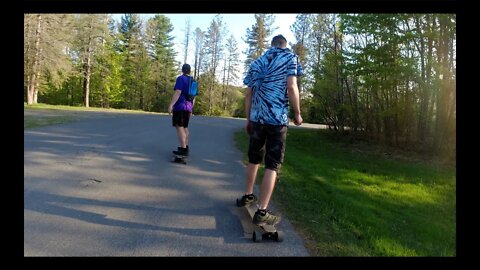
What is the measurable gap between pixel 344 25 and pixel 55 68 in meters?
21.9

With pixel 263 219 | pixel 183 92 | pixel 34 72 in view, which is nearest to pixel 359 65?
pixel 183 92

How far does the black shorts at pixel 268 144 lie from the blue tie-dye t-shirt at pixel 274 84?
0.08 m

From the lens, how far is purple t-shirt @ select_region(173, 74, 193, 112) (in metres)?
6.27

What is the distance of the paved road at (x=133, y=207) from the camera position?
288cm

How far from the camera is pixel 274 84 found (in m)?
3.57

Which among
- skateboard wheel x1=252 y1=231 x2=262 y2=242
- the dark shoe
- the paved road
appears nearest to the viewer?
the paved road

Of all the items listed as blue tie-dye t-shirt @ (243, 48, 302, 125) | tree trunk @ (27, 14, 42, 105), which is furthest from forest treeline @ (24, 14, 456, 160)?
blue tie-dye t-shirt @ (243, 48, 302, 125)

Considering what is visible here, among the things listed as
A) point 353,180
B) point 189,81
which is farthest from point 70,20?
point 353,180

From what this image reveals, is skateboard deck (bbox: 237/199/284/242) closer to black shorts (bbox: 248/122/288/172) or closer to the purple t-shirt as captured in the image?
black shorts (bbox: 248/122/288/172)

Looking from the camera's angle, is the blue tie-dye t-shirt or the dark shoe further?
the dark shoe

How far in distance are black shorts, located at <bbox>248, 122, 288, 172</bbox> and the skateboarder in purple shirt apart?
288cm

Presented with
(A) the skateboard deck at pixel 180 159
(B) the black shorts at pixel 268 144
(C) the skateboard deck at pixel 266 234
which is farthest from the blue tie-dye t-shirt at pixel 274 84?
(A) the skateboard deck at pixel 180 159

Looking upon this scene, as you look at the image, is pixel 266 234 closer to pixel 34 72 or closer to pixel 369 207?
pixel 369 207

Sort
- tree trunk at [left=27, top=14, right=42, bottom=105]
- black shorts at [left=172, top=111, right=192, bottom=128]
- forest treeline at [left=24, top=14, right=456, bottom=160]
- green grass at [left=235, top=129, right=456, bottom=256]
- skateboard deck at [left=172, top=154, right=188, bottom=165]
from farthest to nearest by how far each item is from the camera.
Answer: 1. tree trunk at [left=27, top=14, right=42, bottom=105]
2. forest treeline at [left=24, top=14, right=456, bottom=160]
3. black shorts at [left=172, top=111, right=192, bottom=128]
4. skateboard deck at [left=172, top=154, right=188, bottom=165]
5. green grass at [left=235, top=129, right=456, bottom=256]
